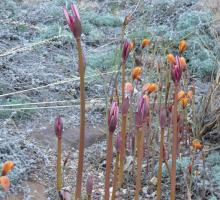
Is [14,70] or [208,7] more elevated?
[208,7]

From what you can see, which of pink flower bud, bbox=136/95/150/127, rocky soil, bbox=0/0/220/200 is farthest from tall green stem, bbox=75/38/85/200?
rocky soil, bbox=0/0/220/200

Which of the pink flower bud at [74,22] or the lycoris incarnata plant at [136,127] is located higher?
the pink flower bud at [74,22]

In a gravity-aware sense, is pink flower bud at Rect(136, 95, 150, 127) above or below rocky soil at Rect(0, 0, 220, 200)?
above

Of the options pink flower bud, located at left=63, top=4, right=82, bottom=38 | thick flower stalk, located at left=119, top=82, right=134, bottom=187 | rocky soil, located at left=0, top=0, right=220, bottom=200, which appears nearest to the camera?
pink flower bud, located at left=63, top=4, right=82, bottom=38

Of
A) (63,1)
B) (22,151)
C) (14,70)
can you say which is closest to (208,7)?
(63,1)

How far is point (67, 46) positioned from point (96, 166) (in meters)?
1.58

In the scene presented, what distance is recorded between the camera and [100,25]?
428 cm

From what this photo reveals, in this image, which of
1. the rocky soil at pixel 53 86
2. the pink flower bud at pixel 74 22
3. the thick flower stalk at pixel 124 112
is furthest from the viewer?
the rocky soil at pixel 53 86

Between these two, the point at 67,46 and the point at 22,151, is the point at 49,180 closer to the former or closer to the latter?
the point at 22,151

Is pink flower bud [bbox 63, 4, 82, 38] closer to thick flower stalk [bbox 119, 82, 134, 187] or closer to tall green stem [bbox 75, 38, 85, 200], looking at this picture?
tall green stem [bbox 75, 38, 85, 200]

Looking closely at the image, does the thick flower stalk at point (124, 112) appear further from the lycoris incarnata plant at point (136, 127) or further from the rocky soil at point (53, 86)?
the rocky soil at point (53, 86)

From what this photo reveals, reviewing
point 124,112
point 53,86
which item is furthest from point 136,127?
Answer: point 53,86

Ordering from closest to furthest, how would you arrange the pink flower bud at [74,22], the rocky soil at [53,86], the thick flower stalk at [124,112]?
the pink flower bud at [74,22]
the thick flower stalk at [124,112]
the rocky soil at [53,86]

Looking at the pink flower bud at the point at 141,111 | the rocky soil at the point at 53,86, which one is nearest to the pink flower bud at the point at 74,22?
the pink flower bud at the point at 141,111
